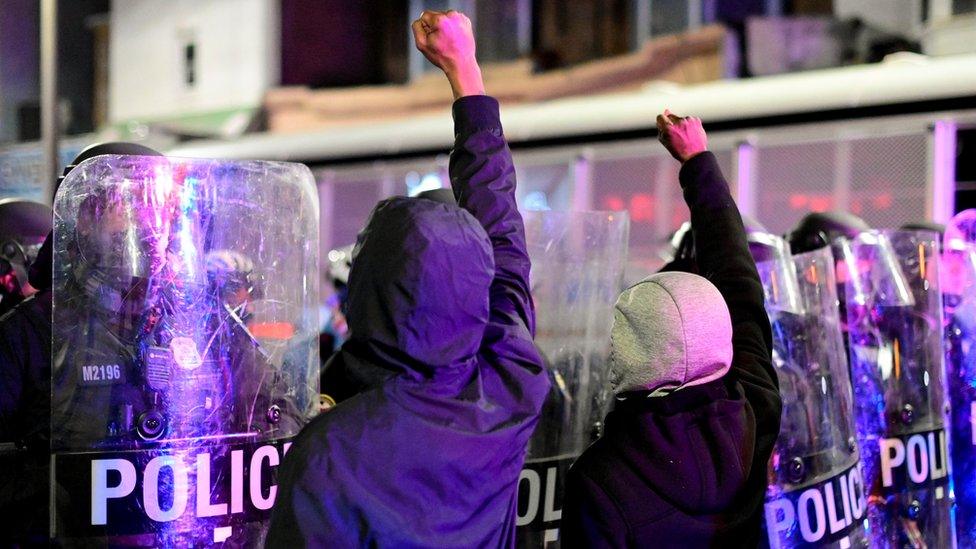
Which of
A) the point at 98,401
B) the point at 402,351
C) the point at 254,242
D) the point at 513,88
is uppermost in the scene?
the point at 513,88

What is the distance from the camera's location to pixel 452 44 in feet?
8.14

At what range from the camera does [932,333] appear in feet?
11.8

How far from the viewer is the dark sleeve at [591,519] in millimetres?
2395

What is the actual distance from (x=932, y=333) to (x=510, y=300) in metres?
1.88

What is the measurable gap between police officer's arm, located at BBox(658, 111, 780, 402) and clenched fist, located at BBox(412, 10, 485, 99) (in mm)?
841

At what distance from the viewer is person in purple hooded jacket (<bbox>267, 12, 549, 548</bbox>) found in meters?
2.01

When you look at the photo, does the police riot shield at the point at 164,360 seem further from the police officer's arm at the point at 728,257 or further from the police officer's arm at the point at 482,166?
the police officer's arm at the point at 728,257

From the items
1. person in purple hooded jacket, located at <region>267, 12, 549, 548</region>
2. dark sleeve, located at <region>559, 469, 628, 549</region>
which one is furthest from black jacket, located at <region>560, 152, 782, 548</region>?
person in purple hooded jacket, located at <region>267, 12, 549, 548</region>

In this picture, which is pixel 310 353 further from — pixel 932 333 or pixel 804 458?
pixel 932 333

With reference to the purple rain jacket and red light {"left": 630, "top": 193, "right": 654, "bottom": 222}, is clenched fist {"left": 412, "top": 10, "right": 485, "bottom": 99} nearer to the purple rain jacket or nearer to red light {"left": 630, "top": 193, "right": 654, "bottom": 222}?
the purple rain jacket

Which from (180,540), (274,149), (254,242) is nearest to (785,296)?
(254,242)

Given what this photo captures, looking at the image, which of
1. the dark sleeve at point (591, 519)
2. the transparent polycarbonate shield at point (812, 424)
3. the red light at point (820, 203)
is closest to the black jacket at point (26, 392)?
the dark sleeve at point (591, 519)

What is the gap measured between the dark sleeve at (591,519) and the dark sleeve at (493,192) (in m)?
0.37

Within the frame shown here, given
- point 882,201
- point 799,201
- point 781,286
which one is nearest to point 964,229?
point 781,286
